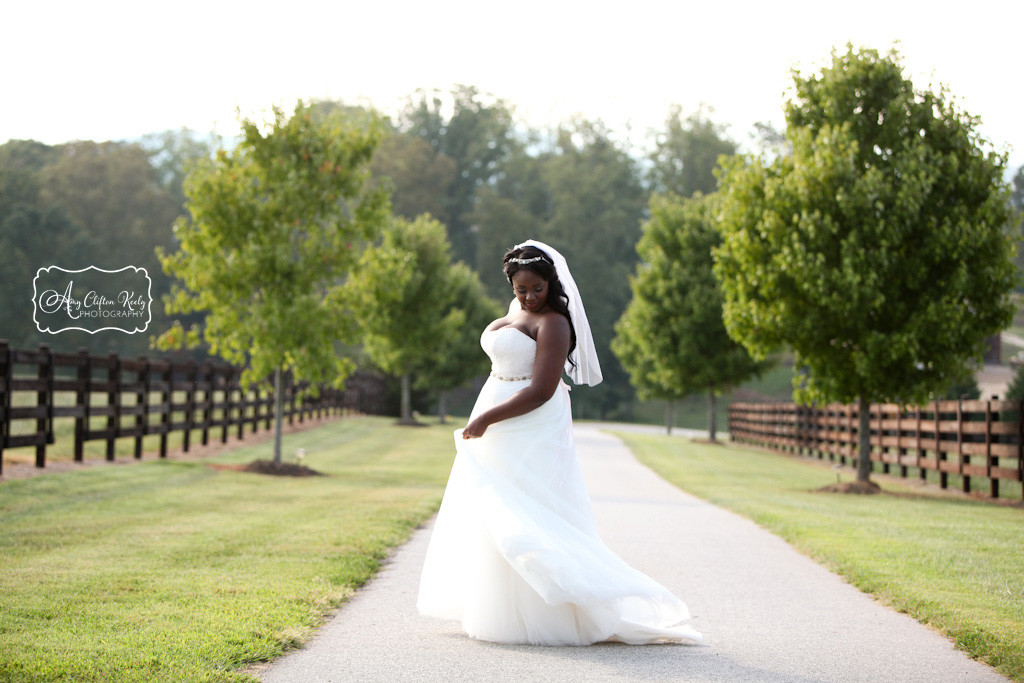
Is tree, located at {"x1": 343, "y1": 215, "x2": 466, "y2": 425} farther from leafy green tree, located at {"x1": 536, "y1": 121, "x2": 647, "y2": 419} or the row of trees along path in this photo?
leafy green tree, located at {"x1": 536, "y1": 121, "x2": 647, "y2": 419}

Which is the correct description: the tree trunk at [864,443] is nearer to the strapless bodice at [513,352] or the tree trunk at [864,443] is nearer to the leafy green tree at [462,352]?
the strapless bodice at [513,352]

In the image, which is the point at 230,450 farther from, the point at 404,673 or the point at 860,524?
the point at 404,673

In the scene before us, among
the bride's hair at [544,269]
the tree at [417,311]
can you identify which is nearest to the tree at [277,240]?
the bride's hair at [544,269]

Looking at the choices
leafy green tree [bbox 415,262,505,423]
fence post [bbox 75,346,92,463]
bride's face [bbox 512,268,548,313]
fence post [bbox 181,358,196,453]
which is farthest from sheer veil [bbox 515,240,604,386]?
leafy green tree [bbox 415,262,505,423]

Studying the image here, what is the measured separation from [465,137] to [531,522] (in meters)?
84.4

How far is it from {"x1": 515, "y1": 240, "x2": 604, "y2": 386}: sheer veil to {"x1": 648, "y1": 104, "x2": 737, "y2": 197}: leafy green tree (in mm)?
79125

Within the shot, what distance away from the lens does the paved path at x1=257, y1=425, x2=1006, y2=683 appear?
183 inches

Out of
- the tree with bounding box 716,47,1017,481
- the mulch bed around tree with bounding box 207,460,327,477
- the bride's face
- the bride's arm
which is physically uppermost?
the tree with bounding box 716,47,1017,481

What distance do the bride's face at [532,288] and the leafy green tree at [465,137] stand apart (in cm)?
7881

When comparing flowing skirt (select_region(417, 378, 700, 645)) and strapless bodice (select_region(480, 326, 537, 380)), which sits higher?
strapless bodice (select_region(480, 326, 537, 380))

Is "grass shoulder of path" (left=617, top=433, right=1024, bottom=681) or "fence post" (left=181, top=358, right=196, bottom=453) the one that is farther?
"fence post" (left=181, top=358, right=196, bottom=453)

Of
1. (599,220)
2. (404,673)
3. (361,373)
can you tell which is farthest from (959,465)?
(599,220)

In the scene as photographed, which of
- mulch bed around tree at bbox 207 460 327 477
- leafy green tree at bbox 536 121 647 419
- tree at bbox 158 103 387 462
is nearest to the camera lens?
mulch bed around tree at bbox 207 460 327 477

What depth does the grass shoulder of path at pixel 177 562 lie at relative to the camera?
4746mm
